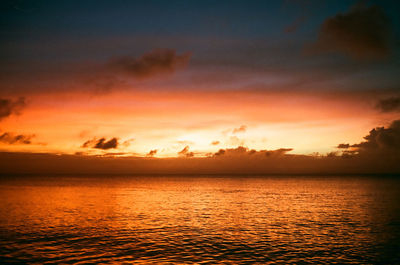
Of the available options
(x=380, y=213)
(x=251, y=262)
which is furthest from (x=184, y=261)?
(x=380, y=213)

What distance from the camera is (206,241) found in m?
37.5

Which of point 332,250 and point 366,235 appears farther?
point 366,235

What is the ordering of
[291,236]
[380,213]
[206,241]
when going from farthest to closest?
[380,213] → [291,236] → [206,241]

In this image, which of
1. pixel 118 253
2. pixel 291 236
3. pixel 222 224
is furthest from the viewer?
pixel 222 224

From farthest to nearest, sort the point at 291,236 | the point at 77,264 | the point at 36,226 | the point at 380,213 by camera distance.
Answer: the point at 380,213, the point at 36,226, the point at 291,236, the point at 77,264

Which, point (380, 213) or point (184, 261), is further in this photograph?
point (380, 213)

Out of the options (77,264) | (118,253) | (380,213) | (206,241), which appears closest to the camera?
(77,264)

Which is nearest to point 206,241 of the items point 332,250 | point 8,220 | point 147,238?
point 147,238

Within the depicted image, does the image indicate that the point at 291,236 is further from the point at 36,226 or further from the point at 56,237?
the point at 36,226

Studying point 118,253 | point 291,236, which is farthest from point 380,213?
point 118,253

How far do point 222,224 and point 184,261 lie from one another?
21087 millimetres

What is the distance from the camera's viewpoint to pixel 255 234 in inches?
1641

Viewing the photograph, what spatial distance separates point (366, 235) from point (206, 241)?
21.0 metres

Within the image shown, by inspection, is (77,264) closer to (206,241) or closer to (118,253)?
(118,253)
